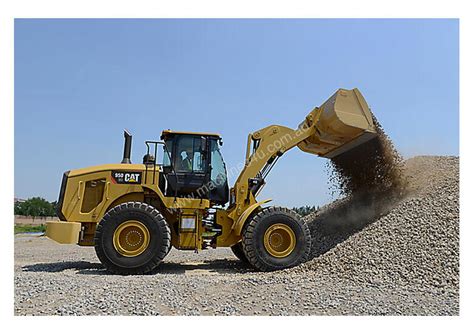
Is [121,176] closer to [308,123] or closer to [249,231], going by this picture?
[249,231]

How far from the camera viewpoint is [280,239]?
27.4 ft

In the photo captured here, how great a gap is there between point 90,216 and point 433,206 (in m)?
7.08

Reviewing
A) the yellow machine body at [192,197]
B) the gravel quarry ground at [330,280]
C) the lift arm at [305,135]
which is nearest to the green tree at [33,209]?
the gravel quarry ground at [330,280]

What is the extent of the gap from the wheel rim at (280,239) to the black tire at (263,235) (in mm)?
44

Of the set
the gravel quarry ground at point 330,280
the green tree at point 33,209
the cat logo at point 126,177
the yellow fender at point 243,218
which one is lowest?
the green tree at point 33,209

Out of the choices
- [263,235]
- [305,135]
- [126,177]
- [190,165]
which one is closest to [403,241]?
[263,235]

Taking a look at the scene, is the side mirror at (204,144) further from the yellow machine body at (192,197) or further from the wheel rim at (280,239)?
the wheel rim at (280,239)

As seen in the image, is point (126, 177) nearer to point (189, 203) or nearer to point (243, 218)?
point (189, 203)

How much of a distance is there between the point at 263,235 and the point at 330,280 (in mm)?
1678

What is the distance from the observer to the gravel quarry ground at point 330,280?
5.34 meters

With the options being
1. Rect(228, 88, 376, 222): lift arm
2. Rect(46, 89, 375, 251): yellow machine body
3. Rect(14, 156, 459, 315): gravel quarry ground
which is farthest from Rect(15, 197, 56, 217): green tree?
Rect(228, 88, 376, 222): lift arm

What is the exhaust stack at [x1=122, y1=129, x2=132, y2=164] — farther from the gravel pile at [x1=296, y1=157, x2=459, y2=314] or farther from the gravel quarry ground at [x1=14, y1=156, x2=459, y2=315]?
the gravel pile at [x1=296, y1=157, x2=459, y2=314]

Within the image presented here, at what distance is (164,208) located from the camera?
859 centimetres

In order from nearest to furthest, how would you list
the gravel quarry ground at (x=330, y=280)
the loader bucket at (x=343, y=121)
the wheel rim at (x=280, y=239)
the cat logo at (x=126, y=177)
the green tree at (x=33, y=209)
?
1. the gravel quarry ground at (x=330, y=280)
2. the wheel rim at (x=280, y=239)
3. the cat logo at (x=126, y=177)
4. the loader bucket at (x=343, y=121)
5. the green tree at (x=33, y=209)
